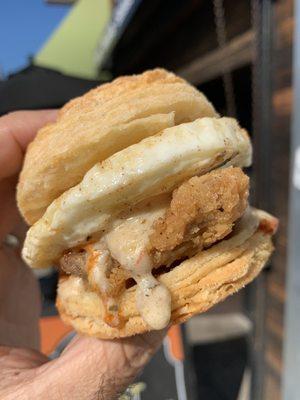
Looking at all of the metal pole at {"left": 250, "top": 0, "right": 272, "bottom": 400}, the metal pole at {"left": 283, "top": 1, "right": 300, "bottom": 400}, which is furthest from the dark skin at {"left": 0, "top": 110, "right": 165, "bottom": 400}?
the metal pole at {"left": 250, "top": 0, "right": 272, "bottom": 400}

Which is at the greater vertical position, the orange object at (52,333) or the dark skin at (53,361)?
the dark skin at (53,361)

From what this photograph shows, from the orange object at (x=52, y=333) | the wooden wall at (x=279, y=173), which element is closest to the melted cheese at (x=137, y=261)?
the orange object at (x=52, y=333)

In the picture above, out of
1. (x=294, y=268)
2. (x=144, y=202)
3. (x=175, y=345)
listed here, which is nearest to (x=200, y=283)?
(x=144, y=202)

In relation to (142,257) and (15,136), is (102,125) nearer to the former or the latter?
(142,257)

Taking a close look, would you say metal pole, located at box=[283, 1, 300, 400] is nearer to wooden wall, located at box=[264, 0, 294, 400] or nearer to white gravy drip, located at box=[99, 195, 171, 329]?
wooden wall, located at box=[264, 0, 294, 400]

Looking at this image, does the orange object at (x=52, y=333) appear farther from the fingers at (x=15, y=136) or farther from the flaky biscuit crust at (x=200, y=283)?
the flaky biscuit crust at (x=200, y=283)

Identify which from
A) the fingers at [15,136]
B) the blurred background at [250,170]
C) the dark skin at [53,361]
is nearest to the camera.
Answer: the dark skin at [53,361]
